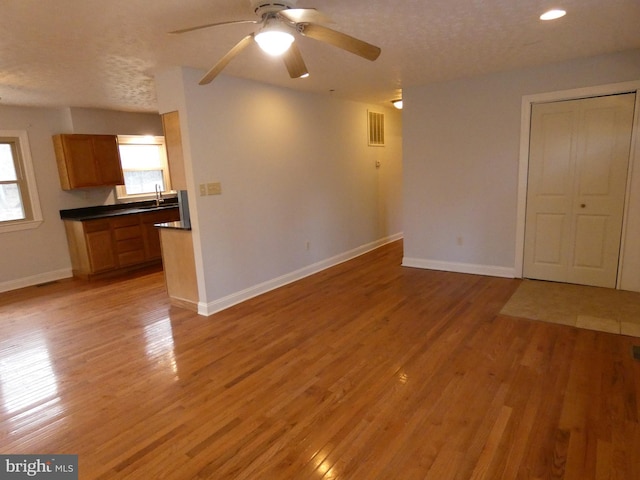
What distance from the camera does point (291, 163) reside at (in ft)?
15.6

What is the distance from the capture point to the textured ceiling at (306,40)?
229 centimetres

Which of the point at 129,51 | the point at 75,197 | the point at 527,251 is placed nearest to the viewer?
the point at 129,51

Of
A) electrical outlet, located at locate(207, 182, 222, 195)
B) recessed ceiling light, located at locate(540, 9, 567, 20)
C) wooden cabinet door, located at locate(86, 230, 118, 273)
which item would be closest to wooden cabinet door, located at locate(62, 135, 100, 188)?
wooden cabinet door, located at locate(86, 230, 118, 273)

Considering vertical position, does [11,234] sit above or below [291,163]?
below

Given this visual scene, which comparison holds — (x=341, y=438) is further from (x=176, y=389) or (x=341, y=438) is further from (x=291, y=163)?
(x=291, y=163)

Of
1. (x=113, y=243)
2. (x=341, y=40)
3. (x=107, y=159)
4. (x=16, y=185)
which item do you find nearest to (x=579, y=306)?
(x=341, y=40)

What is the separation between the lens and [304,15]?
184 centimetres

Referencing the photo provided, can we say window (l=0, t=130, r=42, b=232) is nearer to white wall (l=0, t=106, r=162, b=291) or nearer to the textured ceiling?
white wall (l=0, t=106, r=162, b=291)

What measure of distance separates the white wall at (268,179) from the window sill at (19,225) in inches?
123

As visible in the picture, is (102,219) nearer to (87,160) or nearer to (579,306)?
(87,160)

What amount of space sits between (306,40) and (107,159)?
13.8 feet

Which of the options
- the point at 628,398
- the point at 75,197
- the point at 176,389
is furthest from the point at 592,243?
the point at 75,197

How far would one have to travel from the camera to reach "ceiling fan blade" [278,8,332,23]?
1.82 meters

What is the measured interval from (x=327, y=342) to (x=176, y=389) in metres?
1.19
